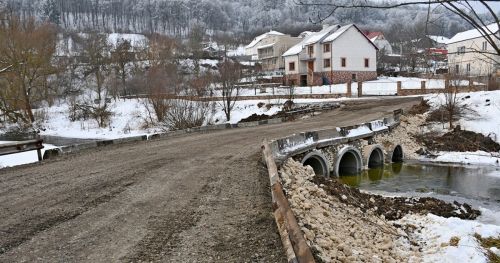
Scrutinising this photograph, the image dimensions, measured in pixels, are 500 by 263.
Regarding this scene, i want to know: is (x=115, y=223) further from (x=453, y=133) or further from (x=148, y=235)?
(x=453, y=133)

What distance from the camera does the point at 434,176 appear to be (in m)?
18.9

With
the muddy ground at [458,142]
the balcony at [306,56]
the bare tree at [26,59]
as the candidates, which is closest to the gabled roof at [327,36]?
the balcony at [306,56]

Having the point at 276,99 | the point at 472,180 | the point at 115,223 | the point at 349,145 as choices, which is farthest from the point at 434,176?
the point at 276,99

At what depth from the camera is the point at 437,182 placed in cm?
1766

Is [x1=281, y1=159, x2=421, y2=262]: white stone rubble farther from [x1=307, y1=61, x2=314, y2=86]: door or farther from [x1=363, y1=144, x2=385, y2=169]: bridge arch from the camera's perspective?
[x1=307, y1=61, x2=314, y2=86]: door

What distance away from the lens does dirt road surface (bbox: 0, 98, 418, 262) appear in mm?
5703

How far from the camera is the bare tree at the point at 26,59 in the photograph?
36.6 m

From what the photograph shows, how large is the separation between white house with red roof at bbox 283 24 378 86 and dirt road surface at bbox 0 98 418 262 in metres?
41.8

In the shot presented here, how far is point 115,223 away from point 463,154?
798 inches

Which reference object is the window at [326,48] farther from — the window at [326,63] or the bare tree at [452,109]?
the bare tree at [452,109]

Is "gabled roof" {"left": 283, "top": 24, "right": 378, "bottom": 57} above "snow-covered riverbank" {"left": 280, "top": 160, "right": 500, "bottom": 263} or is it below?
above

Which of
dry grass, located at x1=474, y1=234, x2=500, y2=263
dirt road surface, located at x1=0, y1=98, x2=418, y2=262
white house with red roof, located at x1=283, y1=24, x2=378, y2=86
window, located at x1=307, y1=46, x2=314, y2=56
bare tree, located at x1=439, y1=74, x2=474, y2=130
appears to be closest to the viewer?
dirt road surface, located at x1=0, y1=98, x2=418, y2=262

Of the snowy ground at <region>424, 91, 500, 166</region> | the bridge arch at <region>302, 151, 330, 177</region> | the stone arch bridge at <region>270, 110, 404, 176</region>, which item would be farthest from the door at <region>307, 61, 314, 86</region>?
the bridge arch at <region>302, 151, 330, 177</region>

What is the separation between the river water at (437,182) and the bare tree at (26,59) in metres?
28.2
